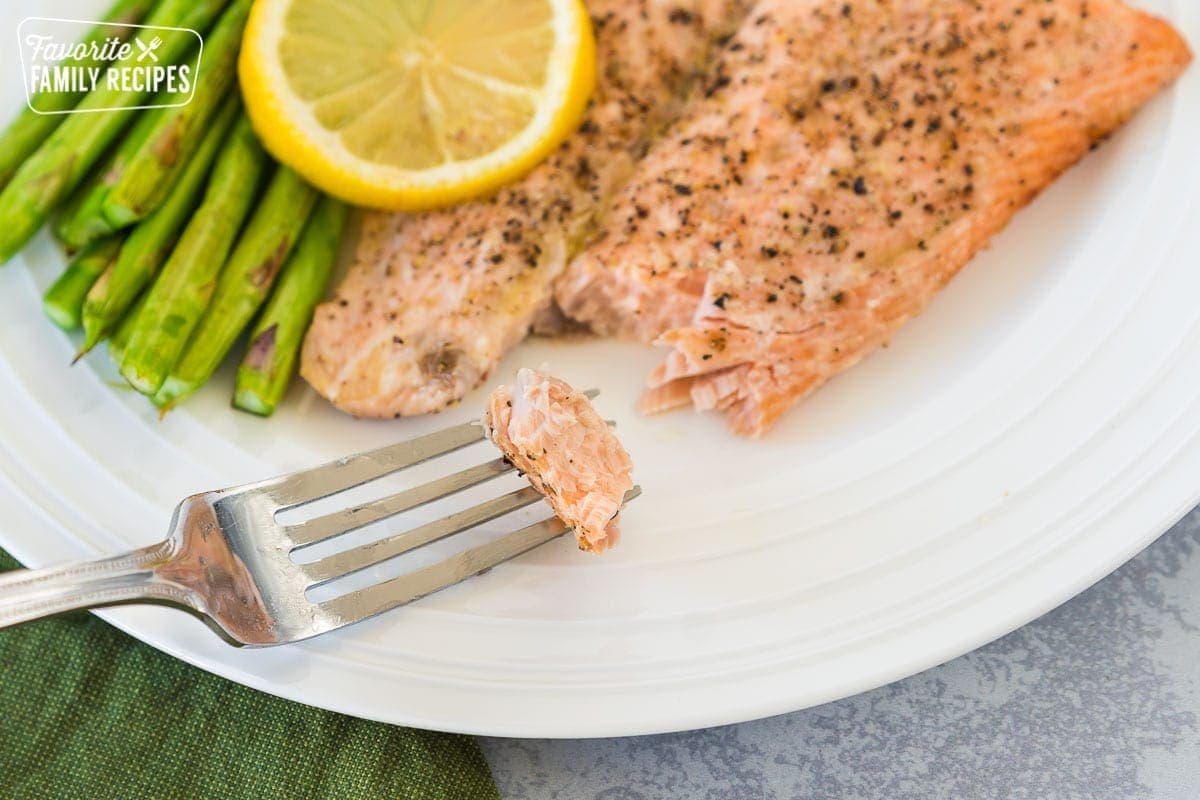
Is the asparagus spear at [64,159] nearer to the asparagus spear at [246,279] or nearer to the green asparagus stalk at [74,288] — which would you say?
the green asparagus stalk at [74,288]

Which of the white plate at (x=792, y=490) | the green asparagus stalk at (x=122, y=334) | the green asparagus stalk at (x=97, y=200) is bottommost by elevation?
the white plate at (x=792, y=490)

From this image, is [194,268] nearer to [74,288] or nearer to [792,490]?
[74,288]

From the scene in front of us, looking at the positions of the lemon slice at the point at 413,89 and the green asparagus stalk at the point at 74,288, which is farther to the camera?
the lemon slice at the point at 413,89

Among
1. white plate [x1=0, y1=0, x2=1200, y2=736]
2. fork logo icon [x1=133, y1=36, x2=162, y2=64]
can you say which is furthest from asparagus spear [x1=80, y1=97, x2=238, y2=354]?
fork logo icon [x1=133, y1=36, x2=162, y2=64]

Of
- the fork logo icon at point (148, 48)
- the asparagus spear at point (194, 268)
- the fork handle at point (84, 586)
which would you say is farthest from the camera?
the fork logo icon at point (148, 48)

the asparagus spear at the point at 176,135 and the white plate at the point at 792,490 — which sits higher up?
the asparagus spear at the point at 176,135

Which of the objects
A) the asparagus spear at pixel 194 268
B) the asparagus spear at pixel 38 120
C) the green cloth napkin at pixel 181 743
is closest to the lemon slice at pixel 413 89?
the asparagus spear at pixel 194 268
